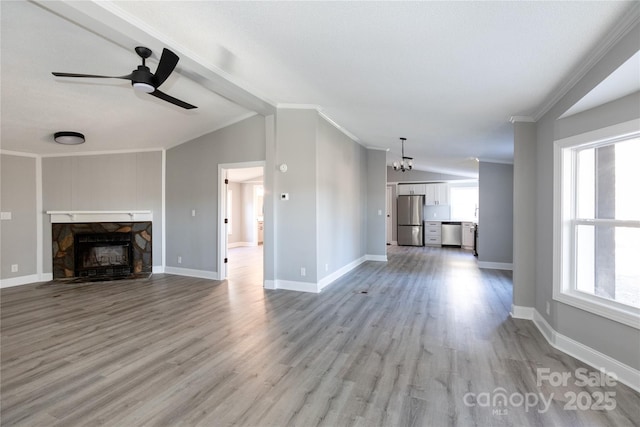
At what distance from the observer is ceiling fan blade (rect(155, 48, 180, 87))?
2285 mm

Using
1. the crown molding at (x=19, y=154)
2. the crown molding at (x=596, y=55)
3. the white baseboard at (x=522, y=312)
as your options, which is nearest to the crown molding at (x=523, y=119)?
the crown molding at (x=596, y=55)

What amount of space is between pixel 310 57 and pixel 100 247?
5.48m

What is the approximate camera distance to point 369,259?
7.56 meters

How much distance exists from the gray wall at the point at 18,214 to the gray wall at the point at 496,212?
8816 millimetres

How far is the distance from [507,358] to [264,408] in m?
2.08

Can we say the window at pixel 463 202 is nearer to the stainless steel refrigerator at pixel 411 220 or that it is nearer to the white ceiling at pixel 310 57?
the stainless steel refrigerator at pixel 411 220

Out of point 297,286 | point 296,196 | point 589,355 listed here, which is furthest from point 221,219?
point 589,355

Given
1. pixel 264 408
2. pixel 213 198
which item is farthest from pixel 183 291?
pixel 264 408

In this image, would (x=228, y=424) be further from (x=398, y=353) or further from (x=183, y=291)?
(x=183, y=291)

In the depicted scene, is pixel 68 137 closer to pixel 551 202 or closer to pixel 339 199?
pixel 339 199

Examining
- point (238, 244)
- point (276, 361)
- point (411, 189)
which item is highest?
point (411, 189)

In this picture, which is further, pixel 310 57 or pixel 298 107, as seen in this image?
pixel 298 107

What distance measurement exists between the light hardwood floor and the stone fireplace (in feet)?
3.66

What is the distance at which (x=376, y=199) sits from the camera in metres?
7.64
